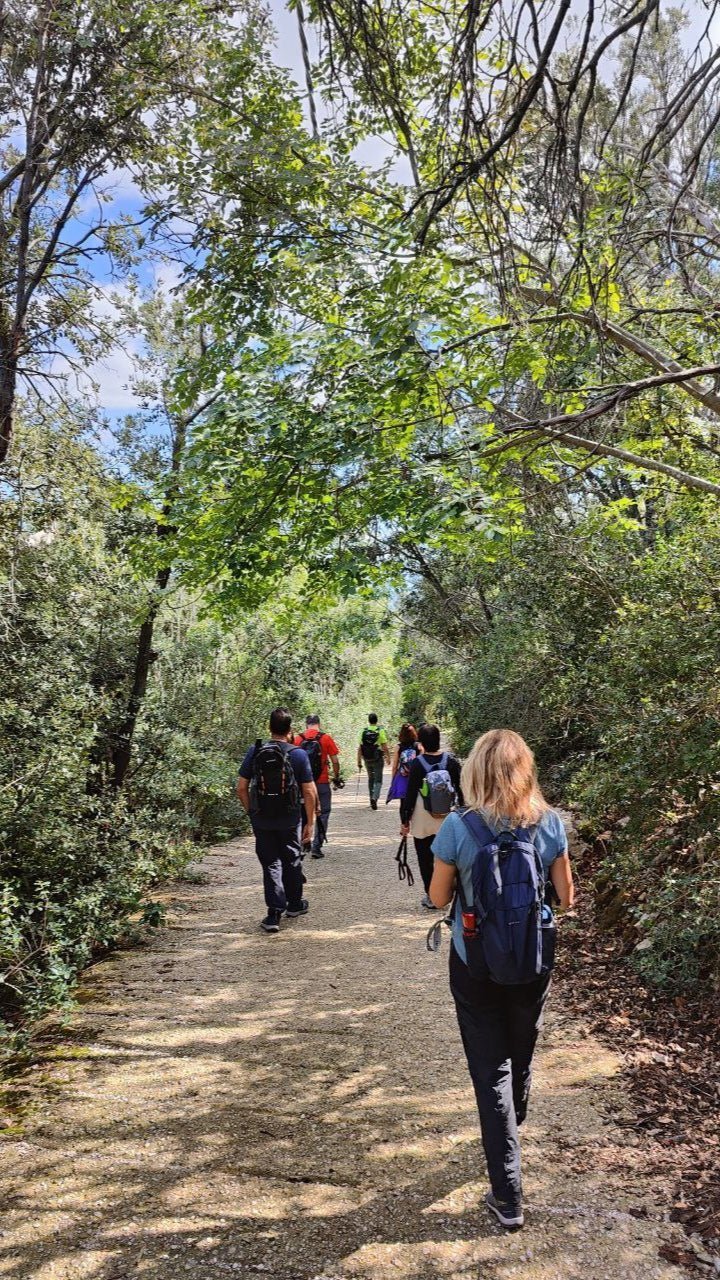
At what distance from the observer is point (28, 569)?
6.81 meters

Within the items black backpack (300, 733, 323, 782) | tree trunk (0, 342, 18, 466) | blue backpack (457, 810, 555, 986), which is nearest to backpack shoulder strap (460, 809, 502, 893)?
blue backpack (457, 810, 555, 986)

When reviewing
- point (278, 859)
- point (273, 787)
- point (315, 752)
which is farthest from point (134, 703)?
point (315, 752)

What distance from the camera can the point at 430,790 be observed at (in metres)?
6.44

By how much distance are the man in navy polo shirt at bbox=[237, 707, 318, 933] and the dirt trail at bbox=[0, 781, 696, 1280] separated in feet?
3.90

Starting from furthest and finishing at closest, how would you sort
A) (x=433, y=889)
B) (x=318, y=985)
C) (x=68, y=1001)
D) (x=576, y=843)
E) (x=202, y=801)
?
(x=202, y=801), (x=576, y=843), (x=318, y=985), (x=68, y=1001), (x=433, y=889)

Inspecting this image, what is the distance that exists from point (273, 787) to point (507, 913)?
4428 millimetres

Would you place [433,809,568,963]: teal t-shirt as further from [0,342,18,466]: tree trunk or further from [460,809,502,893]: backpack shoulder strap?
[0,342,18,466]: tree trunk

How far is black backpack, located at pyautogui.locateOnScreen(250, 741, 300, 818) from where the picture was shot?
7.07m

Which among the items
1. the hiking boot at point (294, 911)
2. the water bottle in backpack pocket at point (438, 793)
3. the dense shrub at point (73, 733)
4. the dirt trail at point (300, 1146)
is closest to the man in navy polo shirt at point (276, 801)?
the hiking boot at point (294, 911)

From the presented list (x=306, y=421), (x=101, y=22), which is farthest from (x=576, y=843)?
(x=101, y=22)

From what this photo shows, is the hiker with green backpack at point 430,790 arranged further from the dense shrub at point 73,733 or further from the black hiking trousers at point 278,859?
Answer: the dense shrub at point 73,733

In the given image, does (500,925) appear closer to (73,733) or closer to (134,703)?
(73,733)

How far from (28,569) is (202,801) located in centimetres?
588

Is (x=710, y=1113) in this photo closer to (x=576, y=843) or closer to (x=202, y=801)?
(x=576, y=843)
